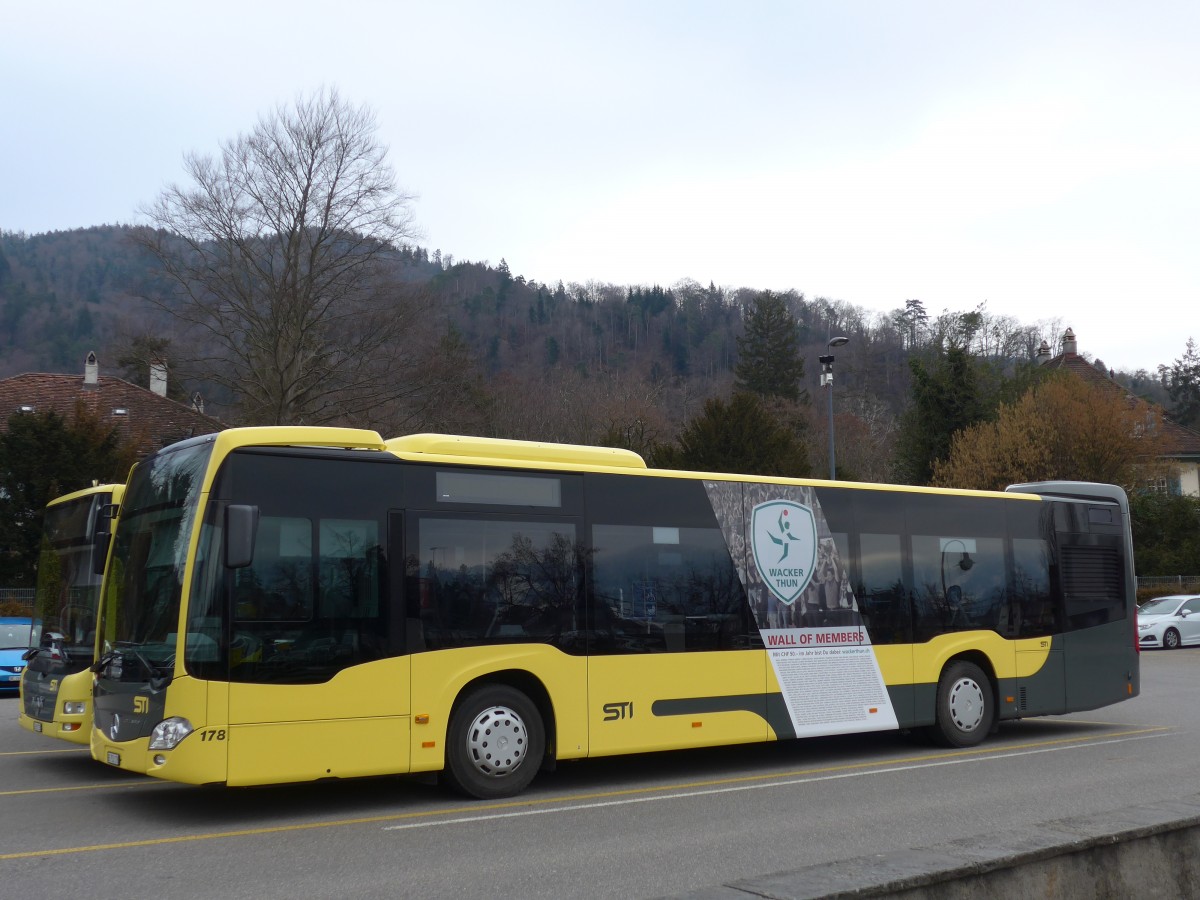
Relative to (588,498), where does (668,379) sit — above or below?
above

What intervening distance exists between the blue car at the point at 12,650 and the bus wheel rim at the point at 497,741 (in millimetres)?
12508

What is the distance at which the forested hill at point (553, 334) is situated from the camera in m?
39.5

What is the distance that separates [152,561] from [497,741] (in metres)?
3.17

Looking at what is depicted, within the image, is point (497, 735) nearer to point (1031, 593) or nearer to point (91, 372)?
point (1031, 593)

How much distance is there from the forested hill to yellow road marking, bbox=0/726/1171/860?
80.9 ft

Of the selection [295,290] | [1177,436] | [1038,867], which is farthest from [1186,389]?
[1038,867]

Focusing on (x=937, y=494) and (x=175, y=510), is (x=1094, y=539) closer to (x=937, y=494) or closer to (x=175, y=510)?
(x=937, y=494)

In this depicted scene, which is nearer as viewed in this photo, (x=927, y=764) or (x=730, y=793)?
(x=730, y=793)

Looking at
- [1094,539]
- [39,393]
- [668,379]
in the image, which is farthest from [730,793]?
[668,379]

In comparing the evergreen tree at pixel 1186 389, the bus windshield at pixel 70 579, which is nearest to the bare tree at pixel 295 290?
the bus windshield at pixel 70 579

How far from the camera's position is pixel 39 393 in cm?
4831

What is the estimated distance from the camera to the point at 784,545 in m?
12.4

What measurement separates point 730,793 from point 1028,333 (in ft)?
213

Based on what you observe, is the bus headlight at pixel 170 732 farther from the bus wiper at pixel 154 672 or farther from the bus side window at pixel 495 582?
the bus side window at pixel 495 582
